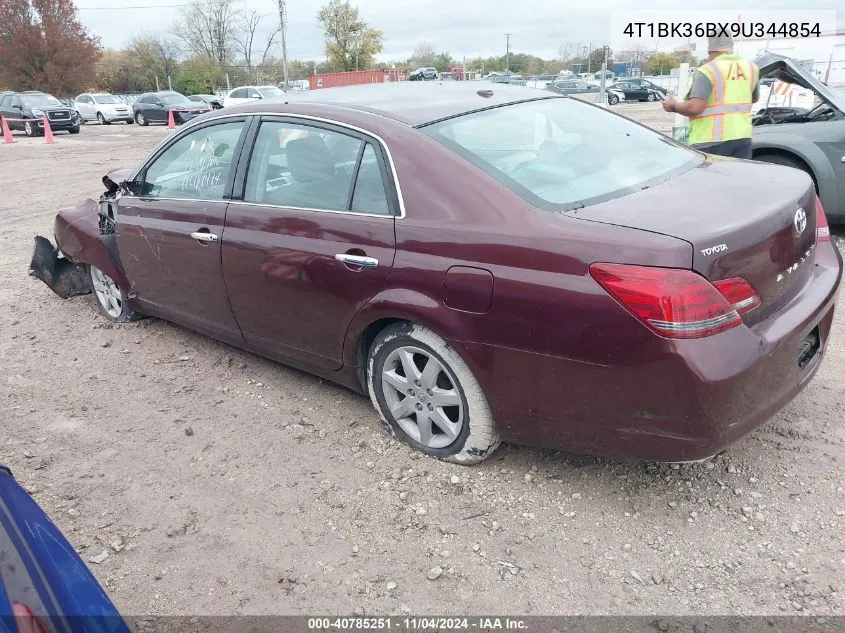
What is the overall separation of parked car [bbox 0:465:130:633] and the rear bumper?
156 centimetres

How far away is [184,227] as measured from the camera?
3.92m

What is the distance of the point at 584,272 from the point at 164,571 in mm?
1915

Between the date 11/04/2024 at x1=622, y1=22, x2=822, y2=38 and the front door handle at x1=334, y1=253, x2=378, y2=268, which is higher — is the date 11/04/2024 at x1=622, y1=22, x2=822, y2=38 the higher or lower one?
the higher one

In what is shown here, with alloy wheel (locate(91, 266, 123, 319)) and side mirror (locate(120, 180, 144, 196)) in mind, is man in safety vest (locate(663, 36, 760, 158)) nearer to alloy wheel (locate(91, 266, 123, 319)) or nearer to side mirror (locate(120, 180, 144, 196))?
side mirror (locate(120, 180, 144, 196))

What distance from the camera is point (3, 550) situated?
5.04ft

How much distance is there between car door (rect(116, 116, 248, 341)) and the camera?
3.78 m

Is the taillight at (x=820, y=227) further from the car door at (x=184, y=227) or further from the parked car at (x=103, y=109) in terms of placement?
the parked car at (x=103, y=109)

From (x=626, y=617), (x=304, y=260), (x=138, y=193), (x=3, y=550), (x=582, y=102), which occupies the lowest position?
(x=626, y=617)

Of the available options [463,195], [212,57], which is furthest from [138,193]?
[212,57]

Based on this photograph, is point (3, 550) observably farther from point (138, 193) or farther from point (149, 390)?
point (138, 193)

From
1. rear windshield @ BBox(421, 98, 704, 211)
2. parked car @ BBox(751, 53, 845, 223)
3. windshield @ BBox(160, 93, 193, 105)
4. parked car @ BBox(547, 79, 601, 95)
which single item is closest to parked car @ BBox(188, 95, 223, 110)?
windshield @ BBox(160, 93, 193, 105)

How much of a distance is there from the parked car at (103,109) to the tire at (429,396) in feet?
103

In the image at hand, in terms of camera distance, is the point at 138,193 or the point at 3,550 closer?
the point at 3,550

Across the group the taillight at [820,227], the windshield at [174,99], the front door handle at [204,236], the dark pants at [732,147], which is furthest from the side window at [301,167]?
the windshield at [174,99]
